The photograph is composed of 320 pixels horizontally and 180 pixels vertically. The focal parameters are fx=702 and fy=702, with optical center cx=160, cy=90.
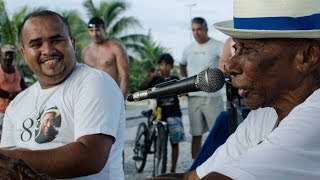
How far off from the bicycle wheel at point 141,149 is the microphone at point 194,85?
22.5ft

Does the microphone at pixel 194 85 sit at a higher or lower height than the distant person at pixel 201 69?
higher

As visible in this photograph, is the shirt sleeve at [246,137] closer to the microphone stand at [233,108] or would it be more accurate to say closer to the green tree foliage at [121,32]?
the microphone stand at [233,108]

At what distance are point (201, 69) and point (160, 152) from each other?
3.90 ft

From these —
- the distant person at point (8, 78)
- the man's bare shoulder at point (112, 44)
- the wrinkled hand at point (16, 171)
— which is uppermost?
the wrinkled hand at point (16, 171)

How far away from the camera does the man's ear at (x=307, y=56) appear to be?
1.97 metres

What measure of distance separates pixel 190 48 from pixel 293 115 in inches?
278

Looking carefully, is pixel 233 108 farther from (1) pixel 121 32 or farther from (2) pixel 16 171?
(1) pixel 121 32

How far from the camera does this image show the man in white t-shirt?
3057mm

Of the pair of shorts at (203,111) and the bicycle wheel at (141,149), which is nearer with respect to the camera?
the pair of shorts at (203,111)

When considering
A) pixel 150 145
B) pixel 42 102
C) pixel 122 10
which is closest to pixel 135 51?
pixel 122 10

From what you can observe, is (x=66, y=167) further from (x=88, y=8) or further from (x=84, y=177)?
(x=88, y=8)

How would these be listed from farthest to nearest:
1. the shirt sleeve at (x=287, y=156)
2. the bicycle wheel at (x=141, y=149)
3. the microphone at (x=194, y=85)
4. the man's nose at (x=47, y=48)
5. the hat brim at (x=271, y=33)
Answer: the bicycle wheel at (x=141, y=149)
the man's nose at (x=47, y=48)
the microphone at (x=194, y=85)
the hat brim at (x=271, y=33)
the shirt sleeve at (x=287, y=156)

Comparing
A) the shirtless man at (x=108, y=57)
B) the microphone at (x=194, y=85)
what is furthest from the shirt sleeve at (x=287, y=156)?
the shirtless man at (x=108, y=57)

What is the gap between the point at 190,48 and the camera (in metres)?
8.84
